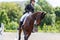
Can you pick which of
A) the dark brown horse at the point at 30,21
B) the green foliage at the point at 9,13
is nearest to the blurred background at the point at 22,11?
the green foliage at the point at 9,13

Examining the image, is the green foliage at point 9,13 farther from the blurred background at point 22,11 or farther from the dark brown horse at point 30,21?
the dark brown horse at point 30,21

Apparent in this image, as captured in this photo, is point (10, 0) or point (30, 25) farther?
point (10, 0)

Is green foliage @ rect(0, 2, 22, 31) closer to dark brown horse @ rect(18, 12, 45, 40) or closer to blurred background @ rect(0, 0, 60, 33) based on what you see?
blurred background @ rect(0, 0, 60, 33)

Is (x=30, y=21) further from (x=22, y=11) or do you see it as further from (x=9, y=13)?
(x=9, y=13)

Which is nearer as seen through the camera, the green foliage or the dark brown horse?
the dark brown horse

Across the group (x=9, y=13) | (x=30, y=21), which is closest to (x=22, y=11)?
(x=9, y=13)

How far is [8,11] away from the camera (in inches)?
365

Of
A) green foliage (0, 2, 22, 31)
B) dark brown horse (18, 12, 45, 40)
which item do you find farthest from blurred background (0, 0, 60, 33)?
dark brown horse (18, 12, 45, 40)

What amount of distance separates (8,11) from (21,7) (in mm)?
536

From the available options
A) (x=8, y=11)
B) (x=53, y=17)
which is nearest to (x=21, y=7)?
(x=8, y=11)

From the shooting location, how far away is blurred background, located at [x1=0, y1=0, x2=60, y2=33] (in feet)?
30.0

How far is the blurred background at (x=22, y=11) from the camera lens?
9.15 meters

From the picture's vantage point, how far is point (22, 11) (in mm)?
9109

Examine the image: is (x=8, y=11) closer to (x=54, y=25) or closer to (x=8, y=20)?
(x=8, y=20)
